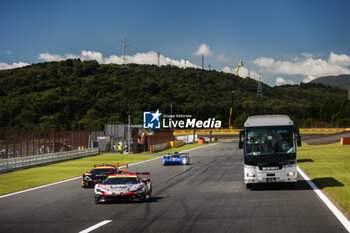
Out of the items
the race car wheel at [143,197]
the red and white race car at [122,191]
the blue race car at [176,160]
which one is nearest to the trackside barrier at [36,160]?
the blue race car at [176,160]

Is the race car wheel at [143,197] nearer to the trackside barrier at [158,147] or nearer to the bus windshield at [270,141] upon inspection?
the bus windshield at [270,141]

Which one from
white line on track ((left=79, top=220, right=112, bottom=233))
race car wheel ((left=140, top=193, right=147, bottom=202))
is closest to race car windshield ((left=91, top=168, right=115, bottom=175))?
race car wheel ((left=140, top=193, right=147, bottom=202))

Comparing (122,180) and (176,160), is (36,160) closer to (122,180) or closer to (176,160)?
(176,160)

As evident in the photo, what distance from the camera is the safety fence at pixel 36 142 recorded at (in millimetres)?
35750

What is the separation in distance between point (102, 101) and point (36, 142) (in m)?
96.8

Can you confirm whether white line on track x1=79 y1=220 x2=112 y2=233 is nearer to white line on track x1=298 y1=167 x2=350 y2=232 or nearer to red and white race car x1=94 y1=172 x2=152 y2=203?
red and white race car x1=94 y1=172 x2=152 y2=203

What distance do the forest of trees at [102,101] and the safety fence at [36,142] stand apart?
5443 centimetres

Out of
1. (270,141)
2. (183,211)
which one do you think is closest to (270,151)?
(270,141)

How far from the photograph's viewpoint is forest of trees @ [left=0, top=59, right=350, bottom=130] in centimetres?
11962

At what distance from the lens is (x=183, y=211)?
1360 centimetres

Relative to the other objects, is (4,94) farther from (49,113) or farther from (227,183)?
(227,183)

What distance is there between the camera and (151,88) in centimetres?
17512

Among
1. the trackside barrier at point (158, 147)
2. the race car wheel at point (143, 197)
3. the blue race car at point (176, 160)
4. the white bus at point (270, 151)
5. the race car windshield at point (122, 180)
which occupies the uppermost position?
the white bus at point (270, 151)

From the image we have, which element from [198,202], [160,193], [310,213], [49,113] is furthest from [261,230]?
[49,113]
